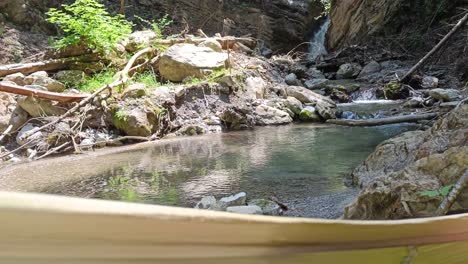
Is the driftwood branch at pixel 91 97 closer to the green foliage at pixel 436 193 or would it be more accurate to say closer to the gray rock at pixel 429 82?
the green foliage at pixel 436 193

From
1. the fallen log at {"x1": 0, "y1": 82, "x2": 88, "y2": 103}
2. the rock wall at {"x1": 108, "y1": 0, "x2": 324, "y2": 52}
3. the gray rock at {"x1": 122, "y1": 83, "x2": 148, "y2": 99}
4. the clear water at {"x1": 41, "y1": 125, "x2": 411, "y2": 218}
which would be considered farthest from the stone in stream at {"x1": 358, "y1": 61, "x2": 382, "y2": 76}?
the fallen log at {"x1": 0, "y1": 82, "x2": 88, "y2": 103}

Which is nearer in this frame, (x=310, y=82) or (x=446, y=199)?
(x=446, y=199)

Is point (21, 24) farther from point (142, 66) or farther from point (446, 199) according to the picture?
A: point (446, 199)

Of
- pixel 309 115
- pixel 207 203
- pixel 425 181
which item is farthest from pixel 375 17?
pixel 425 181

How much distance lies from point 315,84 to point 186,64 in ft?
12.5

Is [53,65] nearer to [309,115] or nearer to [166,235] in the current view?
[309,115]

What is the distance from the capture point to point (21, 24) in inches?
508

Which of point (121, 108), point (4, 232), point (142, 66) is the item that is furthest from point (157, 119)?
point (4, 232)

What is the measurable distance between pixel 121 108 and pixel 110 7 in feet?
32.5

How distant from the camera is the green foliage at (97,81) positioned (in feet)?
27.6

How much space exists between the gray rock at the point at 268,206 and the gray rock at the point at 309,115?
16.9 ft

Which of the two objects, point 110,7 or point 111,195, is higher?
point 110,7

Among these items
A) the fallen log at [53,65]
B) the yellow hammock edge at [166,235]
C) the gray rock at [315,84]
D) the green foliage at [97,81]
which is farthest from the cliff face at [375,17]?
the yellow hammock edge at [166,235]

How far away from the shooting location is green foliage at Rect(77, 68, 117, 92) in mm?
8414
